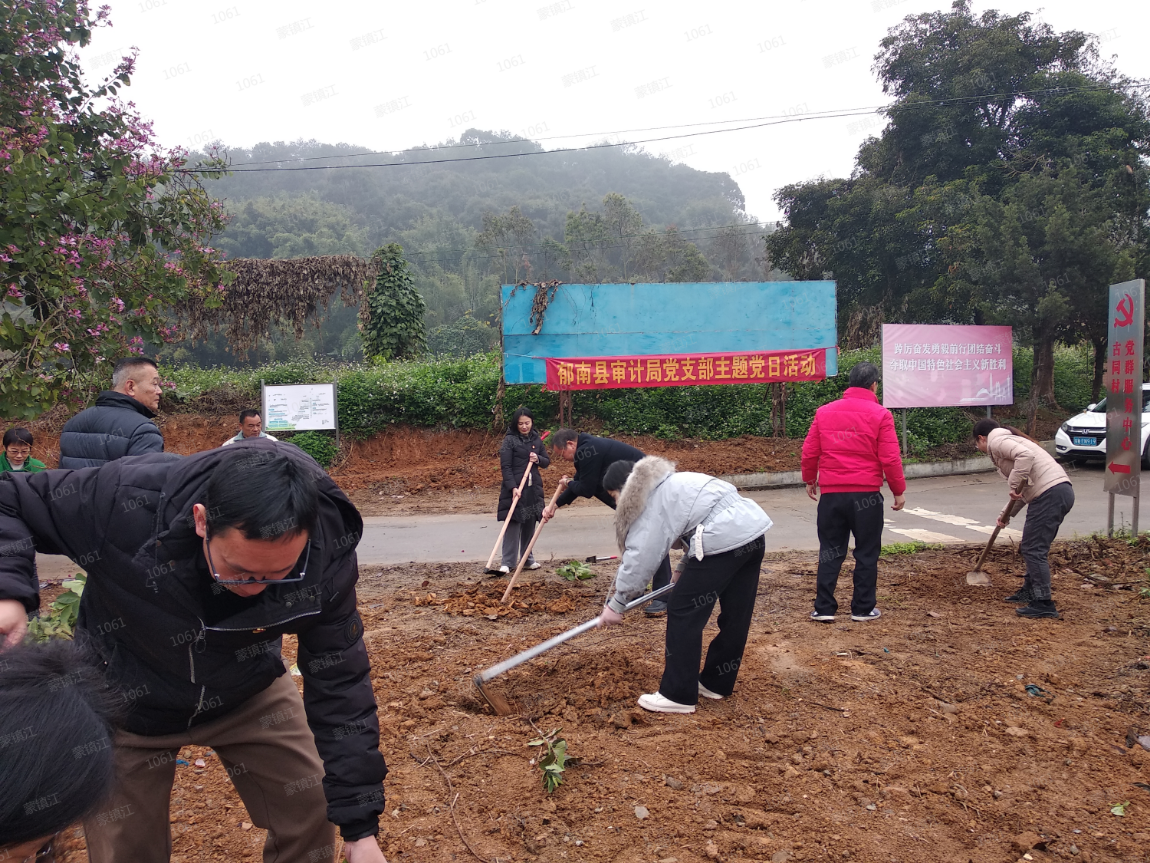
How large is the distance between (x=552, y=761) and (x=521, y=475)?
14.4 ft

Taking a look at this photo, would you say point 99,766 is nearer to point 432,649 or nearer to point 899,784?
point 899,784

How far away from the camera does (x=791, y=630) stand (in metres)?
5.25

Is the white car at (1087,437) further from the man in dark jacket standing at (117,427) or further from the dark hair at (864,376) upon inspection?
the man in dark jacket standing at (117,427)

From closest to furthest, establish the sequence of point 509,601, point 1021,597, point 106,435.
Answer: point 106,435 < point 1021,597 < point 509,601

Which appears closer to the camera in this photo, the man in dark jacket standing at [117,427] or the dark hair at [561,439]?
the man in dark jacket standing at [117,427]

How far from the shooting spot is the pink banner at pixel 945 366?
13016 mm

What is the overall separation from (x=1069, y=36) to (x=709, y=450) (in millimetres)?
12672

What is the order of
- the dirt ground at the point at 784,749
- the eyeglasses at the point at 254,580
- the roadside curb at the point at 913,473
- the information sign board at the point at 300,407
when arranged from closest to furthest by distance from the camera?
the eyeglasses at the point at 254,580
the dirt ground at the point at 784,749
the roadside curb at the point at 913,473
the information sign board at the point at 300,407

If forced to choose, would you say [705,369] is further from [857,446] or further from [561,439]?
[857,446]

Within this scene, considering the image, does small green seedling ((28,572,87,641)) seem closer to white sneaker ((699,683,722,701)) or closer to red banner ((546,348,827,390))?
white sneaker ((699,683,722,701))

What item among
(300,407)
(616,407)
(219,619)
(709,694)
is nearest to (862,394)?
(709,694)

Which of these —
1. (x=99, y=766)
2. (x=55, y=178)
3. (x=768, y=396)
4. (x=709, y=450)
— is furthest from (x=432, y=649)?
(x=768, y=396)

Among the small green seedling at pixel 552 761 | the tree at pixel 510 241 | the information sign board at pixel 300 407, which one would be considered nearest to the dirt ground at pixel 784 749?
the small green seedling at pixel 552 761

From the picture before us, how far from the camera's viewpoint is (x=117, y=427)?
14.4 feet
